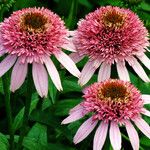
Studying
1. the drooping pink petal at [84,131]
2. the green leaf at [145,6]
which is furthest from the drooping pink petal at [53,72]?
the green leaf at [145,6]

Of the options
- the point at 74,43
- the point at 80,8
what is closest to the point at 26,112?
the point at 74,43

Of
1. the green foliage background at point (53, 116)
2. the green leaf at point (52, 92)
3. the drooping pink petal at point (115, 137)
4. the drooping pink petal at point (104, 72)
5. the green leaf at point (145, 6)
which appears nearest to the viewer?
the drooping pink petal at point (115, 137)

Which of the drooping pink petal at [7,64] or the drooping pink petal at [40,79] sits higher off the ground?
the drooping pink petal at [7,64]

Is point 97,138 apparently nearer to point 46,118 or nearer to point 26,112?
point 26,112

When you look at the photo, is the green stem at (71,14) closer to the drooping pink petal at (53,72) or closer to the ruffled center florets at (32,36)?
the ruffled center florets at (32,36)

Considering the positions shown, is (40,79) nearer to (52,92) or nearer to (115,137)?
(115,137)

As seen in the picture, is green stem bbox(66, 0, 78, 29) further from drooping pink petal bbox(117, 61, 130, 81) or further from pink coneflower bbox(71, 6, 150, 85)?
drooping pink petal bbox(117, 61, 130, 81)
